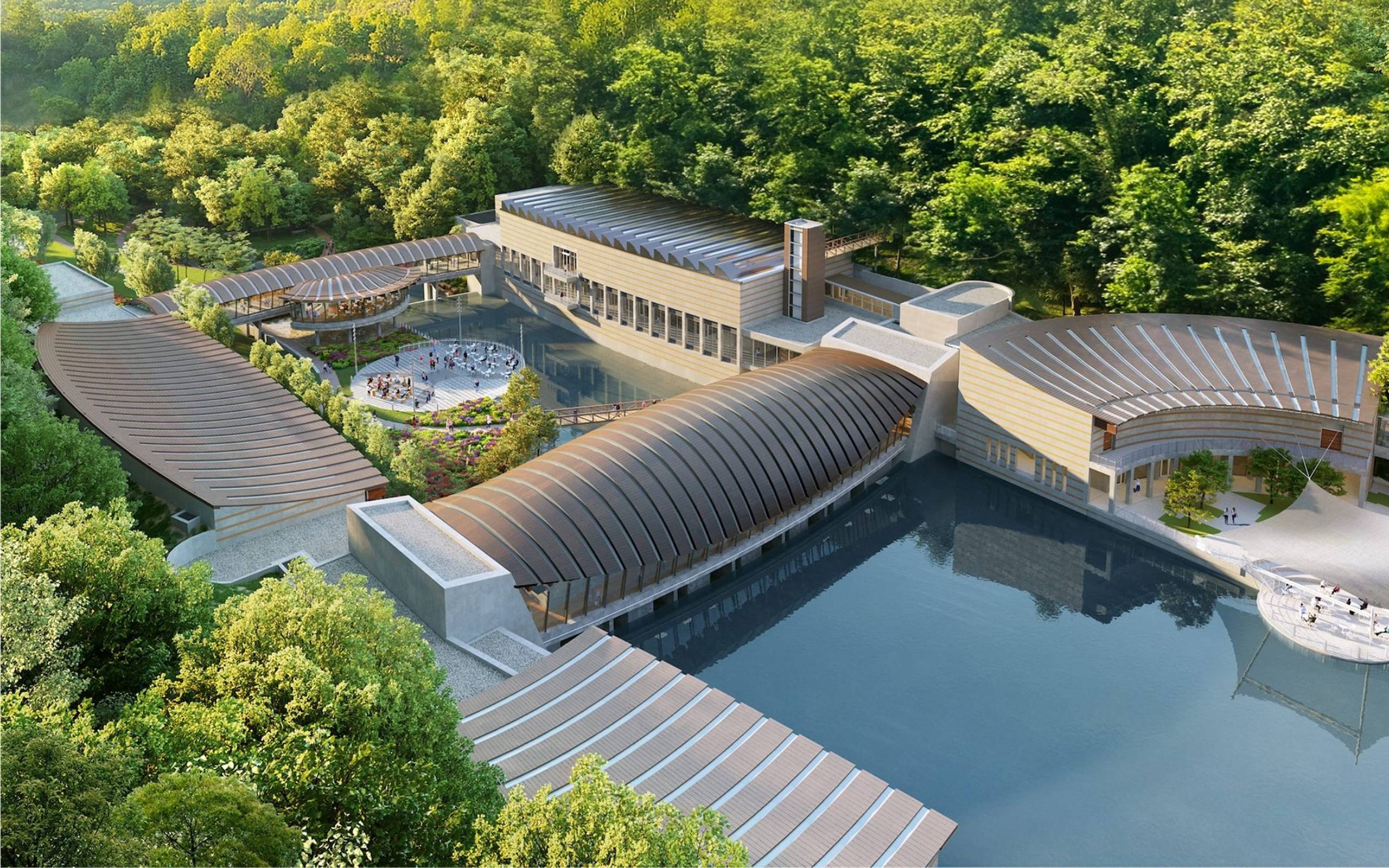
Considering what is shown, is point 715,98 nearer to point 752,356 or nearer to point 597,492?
point 752,356

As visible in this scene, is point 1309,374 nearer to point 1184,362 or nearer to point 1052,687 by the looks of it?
point 1184,362

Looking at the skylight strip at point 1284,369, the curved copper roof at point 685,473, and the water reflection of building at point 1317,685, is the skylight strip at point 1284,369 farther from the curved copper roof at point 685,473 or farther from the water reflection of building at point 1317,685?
the curved copper roof at point 685,473

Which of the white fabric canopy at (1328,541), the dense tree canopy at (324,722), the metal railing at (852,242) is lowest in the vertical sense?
the white fabric canopy at (1328,541)

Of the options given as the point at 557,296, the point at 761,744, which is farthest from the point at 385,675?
the point at 557,296

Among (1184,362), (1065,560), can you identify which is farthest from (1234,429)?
(1065,560)

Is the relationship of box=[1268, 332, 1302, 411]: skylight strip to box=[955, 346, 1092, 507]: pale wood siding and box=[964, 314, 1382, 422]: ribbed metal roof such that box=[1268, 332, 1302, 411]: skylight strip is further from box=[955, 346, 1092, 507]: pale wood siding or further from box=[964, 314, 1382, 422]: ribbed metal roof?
box=[955, 346, 1092, 507]: pale wood siding

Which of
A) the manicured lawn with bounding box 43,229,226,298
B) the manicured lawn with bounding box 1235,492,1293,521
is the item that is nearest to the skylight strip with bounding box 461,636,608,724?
the manicured lawn with bounding box 1235,492,1293,521

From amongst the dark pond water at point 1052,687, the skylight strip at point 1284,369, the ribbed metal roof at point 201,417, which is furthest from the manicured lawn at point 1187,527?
the ribbed metal roof at point 201,417
